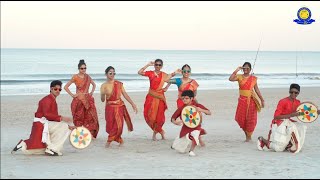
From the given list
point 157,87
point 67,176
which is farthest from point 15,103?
point 67,176

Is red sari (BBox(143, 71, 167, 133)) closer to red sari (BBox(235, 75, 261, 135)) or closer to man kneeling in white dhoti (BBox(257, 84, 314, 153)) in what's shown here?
red sari (BBox(235, 75, 261, 135))

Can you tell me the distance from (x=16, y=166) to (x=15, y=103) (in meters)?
9.26

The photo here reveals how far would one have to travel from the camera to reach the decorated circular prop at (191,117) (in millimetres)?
8070

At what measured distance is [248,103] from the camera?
962 cm

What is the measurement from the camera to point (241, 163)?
7562mm

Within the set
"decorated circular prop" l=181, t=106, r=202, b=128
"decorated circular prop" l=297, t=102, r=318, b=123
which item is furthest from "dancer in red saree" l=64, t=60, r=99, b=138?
"decorated circular prop" l=297, t=102, r=318, b=123

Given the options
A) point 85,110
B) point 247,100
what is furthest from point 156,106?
point 247,100

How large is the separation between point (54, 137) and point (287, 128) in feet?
12.1

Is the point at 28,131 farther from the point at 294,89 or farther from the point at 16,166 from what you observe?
the point at 294,89

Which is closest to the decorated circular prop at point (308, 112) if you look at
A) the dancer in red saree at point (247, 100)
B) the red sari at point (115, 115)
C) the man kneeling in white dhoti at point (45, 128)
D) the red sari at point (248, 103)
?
the dancer in red saree at point (247, 100)

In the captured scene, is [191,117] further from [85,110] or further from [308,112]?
[85,110]

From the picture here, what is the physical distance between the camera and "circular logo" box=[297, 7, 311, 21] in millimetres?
9367

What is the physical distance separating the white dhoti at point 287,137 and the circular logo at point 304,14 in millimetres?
2059

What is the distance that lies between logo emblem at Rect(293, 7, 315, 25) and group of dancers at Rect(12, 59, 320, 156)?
1.24 metres
